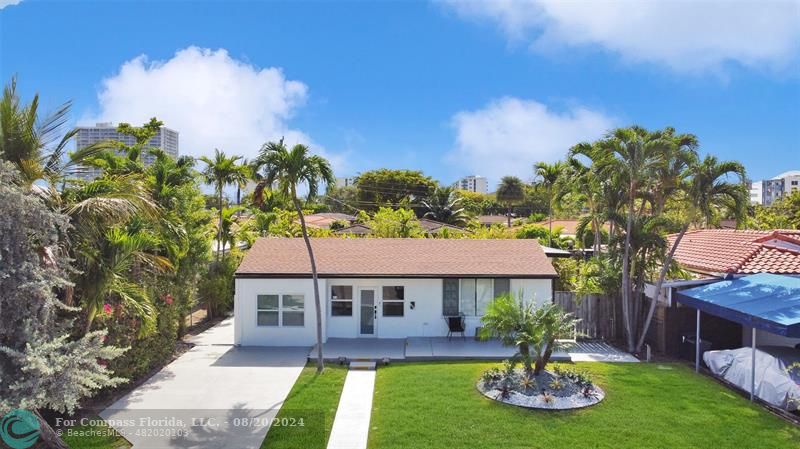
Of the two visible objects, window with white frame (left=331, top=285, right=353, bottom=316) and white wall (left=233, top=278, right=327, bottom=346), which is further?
window with white frame (left=331, top=285, right=353, bottom=316)

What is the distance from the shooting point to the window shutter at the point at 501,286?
16781 mm

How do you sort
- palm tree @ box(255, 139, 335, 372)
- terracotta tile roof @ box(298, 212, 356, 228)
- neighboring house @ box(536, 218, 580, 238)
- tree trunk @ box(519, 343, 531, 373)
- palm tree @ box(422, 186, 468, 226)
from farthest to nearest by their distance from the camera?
palm tree @ box(422, 186, 468, 226) < terracotta tile roof @ box(298, 212, 356, 228) < neighboring house @ box(536, 218, 580, 238) < palm tree @ box(255, 139, 335, 372) < tree trunk @ box(519, 343, 531, 373)

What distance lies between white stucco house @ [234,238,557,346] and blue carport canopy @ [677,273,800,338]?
173 inches

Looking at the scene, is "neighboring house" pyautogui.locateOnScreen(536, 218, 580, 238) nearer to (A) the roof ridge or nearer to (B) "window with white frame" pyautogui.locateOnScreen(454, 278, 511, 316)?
(A) the roof ridge

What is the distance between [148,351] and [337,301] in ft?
19.2

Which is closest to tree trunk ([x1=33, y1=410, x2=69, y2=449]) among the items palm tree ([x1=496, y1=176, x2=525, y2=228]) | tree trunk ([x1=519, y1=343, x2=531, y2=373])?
tree trunk ([x1=519, y1=343, x2=531, y2=373])

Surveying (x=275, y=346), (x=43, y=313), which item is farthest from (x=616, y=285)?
(x=43, y=313)

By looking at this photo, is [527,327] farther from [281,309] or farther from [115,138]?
[115,138]

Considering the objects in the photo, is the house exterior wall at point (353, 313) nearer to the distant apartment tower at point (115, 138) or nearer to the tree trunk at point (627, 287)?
the tree trunk at point (627, 287)

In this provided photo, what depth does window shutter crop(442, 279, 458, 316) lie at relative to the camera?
1684cm

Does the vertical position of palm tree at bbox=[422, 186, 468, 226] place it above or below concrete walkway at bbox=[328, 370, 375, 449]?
above

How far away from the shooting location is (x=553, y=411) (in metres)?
10.2

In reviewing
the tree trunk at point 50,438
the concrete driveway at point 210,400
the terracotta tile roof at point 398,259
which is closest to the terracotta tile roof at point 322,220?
the terracotta tile roof at point 398,259

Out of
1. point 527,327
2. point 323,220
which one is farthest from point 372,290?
point 323,220
